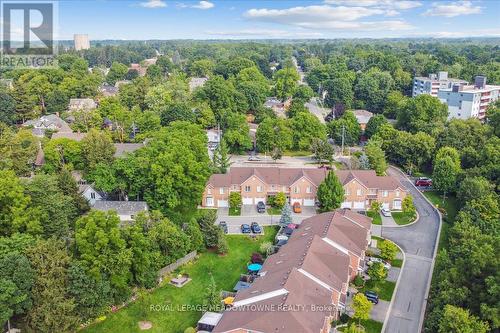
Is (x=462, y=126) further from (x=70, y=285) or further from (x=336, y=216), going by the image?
(x=70, y=285)

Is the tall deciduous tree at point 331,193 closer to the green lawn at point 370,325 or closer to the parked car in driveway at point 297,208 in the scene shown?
the parked car in driveway at point 297,208

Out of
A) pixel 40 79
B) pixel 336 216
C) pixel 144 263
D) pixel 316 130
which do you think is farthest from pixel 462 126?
pixel 40 79

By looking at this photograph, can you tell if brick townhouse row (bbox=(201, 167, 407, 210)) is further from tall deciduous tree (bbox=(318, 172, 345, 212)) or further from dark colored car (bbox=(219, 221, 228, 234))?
dark colored car (bbox=(219, 221, 228, 234))

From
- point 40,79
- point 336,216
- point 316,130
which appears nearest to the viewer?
point 336,216

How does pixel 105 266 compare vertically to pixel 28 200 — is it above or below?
below

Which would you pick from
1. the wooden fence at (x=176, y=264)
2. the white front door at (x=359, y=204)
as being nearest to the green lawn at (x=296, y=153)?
the white front door at (x=359, y=204)

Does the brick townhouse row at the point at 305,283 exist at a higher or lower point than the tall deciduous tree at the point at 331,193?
lower

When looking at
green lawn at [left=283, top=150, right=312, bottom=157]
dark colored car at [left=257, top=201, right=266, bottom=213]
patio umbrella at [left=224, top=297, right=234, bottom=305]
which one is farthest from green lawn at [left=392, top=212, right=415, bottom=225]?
green lawn at [left=283, top=150, right=312, bottom=157]
